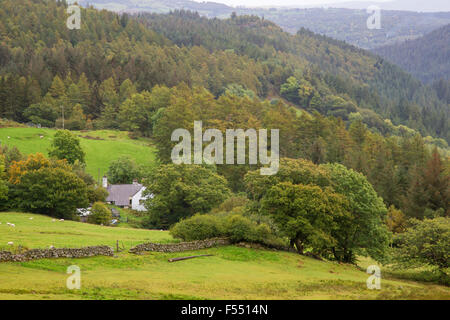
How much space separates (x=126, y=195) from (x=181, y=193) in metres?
16.1

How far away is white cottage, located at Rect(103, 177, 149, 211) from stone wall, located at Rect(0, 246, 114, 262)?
128 feet

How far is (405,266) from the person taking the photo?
43.6 meters

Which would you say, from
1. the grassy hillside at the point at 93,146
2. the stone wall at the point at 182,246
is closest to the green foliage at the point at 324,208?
the stone wall at the point at 182,246

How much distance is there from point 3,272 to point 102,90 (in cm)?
11981

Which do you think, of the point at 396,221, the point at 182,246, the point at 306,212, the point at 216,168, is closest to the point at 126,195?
the point at 216,168

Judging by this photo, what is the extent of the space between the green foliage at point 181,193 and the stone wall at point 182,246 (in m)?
20.4

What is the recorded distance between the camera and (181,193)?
67062mm

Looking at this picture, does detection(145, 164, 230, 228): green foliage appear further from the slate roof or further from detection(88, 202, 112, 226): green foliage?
the slate roof

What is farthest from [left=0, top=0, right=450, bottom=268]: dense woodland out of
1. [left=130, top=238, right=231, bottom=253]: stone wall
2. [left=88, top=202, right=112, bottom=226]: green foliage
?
[left=88, top=202, right=112, bottom=226]: green foliage

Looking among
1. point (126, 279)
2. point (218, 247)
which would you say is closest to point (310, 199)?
point (218, 247)

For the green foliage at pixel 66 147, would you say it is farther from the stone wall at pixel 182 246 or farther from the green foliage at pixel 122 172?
the stone wall at pixel 182 246

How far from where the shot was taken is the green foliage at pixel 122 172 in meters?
89.4

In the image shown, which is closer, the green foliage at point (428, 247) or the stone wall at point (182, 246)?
the stone wall at point (182, 246)

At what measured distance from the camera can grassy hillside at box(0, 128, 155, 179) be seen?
94975 mm
